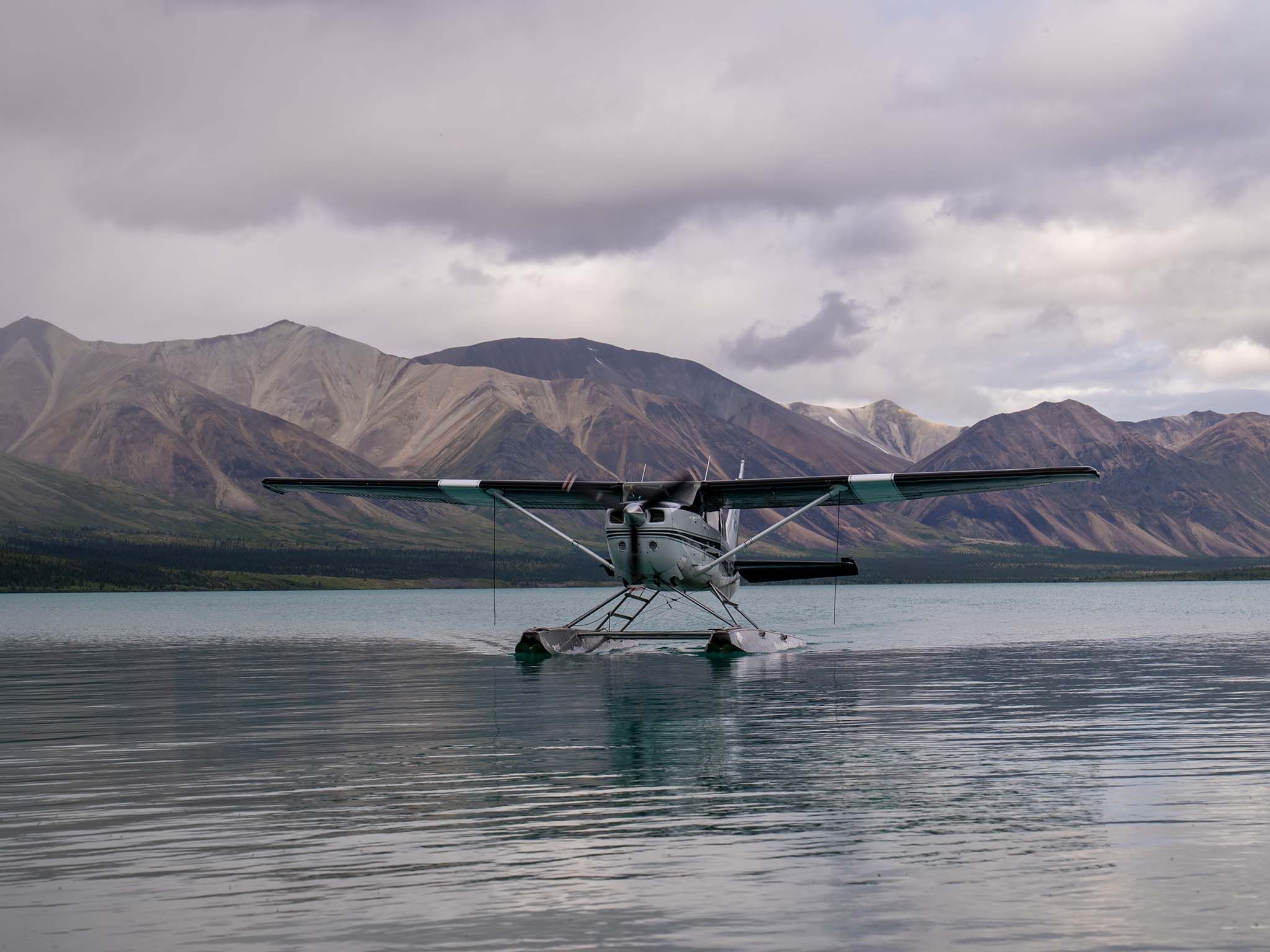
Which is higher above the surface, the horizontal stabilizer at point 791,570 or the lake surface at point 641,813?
the horizontal stabilizer at point 791,570

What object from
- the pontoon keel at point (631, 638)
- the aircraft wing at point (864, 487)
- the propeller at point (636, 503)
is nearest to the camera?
the aircraft wing at point (864, 487)

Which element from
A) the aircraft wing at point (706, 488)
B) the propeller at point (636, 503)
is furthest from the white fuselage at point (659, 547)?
the aircraft wing at point (706, 488)

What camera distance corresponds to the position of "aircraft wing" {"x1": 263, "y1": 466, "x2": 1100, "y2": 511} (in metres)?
30.1

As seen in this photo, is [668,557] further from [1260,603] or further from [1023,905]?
[1260,603]

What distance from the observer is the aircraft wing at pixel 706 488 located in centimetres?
3009

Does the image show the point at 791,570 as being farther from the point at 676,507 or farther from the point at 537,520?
the point at 537,520

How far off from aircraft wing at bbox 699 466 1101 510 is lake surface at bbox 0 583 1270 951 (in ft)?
18.4

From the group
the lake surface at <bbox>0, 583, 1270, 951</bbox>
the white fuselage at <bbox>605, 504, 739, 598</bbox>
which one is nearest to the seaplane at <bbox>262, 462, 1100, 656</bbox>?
the white fuselage at <bbox>605, 504, 739, 598</bbox>

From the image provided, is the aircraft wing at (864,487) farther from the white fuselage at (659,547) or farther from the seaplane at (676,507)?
the white fuselage at (659,547)

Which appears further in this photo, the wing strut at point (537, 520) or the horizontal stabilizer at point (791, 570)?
the horizontal stabilizer at point (791, 570)

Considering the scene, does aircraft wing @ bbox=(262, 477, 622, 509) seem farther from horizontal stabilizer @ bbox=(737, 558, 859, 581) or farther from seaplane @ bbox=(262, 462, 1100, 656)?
horizontal stabilizer @ bbox=(737, 558, 859, 581)

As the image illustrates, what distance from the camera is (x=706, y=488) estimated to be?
104ft

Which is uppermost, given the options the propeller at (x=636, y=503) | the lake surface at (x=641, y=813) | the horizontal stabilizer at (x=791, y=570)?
the propeller at (x=636, y=503)

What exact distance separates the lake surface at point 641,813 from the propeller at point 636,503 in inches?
230
